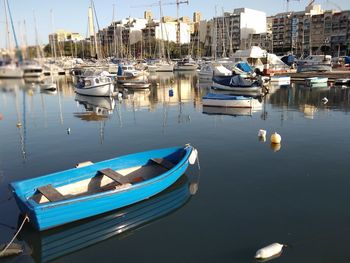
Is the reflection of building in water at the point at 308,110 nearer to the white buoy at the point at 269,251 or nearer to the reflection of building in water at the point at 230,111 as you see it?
the reflection of building in water at the point at 230,111

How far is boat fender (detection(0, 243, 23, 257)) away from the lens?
9.30m

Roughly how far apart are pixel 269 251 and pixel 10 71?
758 cm

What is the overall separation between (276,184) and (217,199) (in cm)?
282

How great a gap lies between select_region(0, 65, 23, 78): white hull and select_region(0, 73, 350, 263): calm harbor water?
195mm

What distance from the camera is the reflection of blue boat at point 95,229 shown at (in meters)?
10.1

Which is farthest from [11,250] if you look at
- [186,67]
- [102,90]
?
[186,67]

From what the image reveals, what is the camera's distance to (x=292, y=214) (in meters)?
11.5

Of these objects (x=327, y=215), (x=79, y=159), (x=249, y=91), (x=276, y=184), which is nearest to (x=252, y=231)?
(x=327, y=215)

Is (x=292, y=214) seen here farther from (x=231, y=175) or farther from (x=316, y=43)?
(x=316, y=43)

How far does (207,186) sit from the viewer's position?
14023 millimetres

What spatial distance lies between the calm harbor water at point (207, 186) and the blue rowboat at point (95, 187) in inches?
22.0

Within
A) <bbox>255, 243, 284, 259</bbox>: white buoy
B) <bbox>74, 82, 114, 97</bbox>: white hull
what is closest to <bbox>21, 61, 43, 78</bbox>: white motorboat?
<bbox>255, 243, 284, 259</bbox>: white buoy

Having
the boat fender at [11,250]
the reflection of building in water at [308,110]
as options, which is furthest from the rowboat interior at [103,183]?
the reflection of building in water at [308,110]

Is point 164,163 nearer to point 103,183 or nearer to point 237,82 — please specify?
point 103,183
